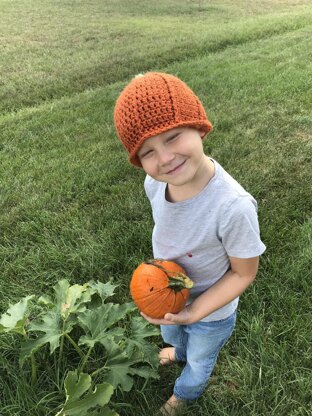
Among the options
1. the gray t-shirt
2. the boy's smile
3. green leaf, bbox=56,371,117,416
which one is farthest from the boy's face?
green leaf, bbox=56,371,117,416

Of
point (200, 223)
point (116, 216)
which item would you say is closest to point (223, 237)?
point (200, 223)

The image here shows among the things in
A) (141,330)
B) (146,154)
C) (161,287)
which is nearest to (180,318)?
(161,287)

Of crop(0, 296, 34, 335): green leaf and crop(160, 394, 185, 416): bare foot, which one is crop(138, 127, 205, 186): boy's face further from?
crop(160, 394, 185, 416): bare foot

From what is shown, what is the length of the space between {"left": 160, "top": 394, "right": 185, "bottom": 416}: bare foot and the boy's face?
115 cm

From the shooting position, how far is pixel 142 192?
3.68 meters

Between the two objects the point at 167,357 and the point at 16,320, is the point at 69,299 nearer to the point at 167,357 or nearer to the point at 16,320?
the point at 16,320

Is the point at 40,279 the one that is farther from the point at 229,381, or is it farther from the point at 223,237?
the point at 223,237

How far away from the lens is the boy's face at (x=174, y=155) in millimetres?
1396

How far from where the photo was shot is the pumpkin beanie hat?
4.43 feet

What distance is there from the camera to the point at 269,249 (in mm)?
2863

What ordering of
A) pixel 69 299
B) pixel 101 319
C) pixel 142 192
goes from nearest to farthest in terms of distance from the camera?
pixel 101 319 < pixel 69 299 < pixel 142 192

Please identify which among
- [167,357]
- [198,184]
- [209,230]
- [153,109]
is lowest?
[167,357]

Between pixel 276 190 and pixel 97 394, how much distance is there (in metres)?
2.52

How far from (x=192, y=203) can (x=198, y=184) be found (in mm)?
74
